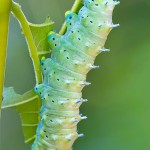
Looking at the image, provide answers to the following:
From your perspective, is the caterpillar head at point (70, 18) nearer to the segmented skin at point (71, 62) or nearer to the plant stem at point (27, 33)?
the segmented skin at point (71, 62)

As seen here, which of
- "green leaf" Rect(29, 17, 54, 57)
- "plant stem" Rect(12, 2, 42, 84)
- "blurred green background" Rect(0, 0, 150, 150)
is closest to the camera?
A: "plant stem" Rect(12, 2, 42, 84)

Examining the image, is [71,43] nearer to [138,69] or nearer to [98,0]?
[98,0]

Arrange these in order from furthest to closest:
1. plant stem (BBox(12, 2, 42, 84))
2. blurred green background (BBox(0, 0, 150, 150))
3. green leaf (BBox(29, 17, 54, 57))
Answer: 1. blurred green background (BBox(0, 0, 150, 150))
2. green leaf (BBox(29, 17, 54, 57))
3. plant stem (BBox(12, 2, 42, 84))

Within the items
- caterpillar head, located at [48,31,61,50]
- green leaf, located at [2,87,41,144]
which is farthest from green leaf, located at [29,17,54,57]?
green leaf, located at [2,87,41,144]


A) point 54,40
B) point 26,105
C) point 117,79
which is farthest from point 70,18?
point 117,79

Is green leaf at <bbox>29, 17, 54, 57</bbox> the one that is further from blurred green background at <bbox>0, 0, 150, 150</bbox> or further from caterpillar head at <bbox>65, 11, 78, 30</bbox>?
blurred green background at <bbox>0, 0, 150, 150</bbox>

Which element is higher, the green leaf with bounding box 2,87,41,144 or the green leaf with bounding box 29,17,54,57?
the green leaf with bounding box 29,17,54,57
